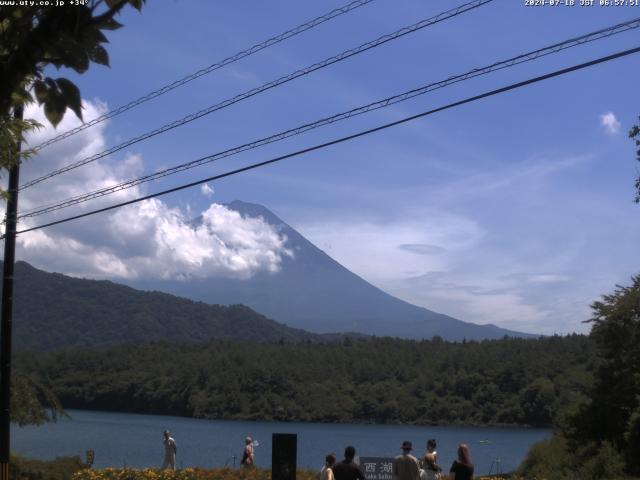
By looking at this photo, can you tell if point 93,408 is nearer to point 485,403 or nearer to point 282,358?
point 282,358

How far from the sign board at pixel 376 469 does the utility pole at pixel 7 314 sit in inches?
253

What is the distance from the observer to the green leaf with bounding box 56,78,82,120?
3600 millimetres

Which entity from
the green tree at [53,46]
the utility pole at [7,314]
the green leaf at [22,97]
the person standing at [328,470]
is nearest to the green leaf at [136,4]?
the green tree at [53,46]

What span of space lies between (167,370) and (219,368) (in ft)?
20.5

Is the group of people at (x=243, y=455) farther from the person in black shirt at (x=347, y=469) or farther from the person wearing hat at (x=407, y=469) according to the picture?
the person in black shirt at (x=347, y=469)

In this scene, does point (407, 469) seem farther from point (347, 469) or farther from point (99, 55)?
point (99, 55)

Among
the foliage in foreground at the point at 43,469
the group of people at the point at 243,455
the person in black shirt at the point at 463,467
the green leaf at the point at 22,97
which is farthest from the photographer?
the foliage in foreground at the point at 43,469

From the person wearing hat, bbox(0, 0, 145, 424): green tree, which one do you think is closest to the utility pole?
the person wearing hat

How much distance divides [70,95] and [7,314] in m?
13.8

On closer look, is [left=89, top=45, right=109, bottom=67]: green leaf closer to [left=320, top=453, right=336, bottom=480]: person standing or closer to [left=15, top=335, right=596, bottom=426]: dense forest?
[left=320, top=453, right=336, bottom=480]: person standing

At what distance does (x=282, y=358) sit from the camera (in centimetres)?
10994

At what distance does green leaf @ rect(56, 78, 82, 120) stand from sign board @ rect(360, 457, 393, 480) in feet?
44.2

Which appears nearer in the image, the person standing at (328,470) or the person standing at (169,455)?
the person standing at (328,470)

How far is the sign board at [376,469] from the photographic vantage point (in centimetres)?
1611
